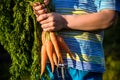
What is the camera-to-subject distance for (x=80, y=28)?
11.5ft

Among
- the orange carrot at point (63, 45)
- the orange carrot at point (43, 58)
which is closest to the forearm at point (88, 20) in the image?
the orange carrot at point (63, 45)

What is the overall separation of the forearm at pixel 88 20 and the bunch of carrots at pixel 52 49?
4.8 inches

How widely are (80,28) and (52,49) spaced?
0.24 metres

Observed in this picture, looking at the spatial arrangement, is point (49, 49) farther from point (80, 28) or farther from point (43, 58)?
point (80, 28)

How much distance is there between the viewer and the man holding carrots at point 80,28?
3480 mm

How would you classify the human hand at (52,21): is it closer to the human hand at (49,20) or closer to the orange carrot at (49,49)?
the human hand at (49,20)

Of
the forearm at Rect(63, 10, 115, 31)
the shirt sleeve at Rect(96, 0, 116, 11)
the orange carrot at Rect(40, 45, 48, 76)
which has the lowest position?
the orange carrot at Rect(40, 45, 48, 76)

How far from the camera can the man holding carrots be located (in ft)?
11.4

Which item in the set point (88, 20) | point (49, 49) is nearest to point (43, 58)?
point (49, 49)

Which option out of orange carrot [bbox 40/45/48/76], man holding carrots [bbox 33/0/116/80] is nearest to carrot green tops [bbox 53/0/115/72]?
man holding carrots [bbox 33/0/116/80]

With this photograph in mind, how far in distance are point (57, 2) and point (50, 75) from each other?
0.42m

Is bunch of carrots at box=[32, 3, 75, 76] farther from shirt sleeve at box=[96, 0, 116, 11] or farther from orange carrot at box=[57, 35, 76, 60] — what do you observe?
shirt sleeve at box=[96, 0, 116, 11]

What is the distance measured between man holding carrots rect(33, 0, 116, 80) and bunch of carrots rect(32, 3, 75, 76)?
1.3 inches

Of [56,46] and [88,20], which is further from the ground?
[88,20]
